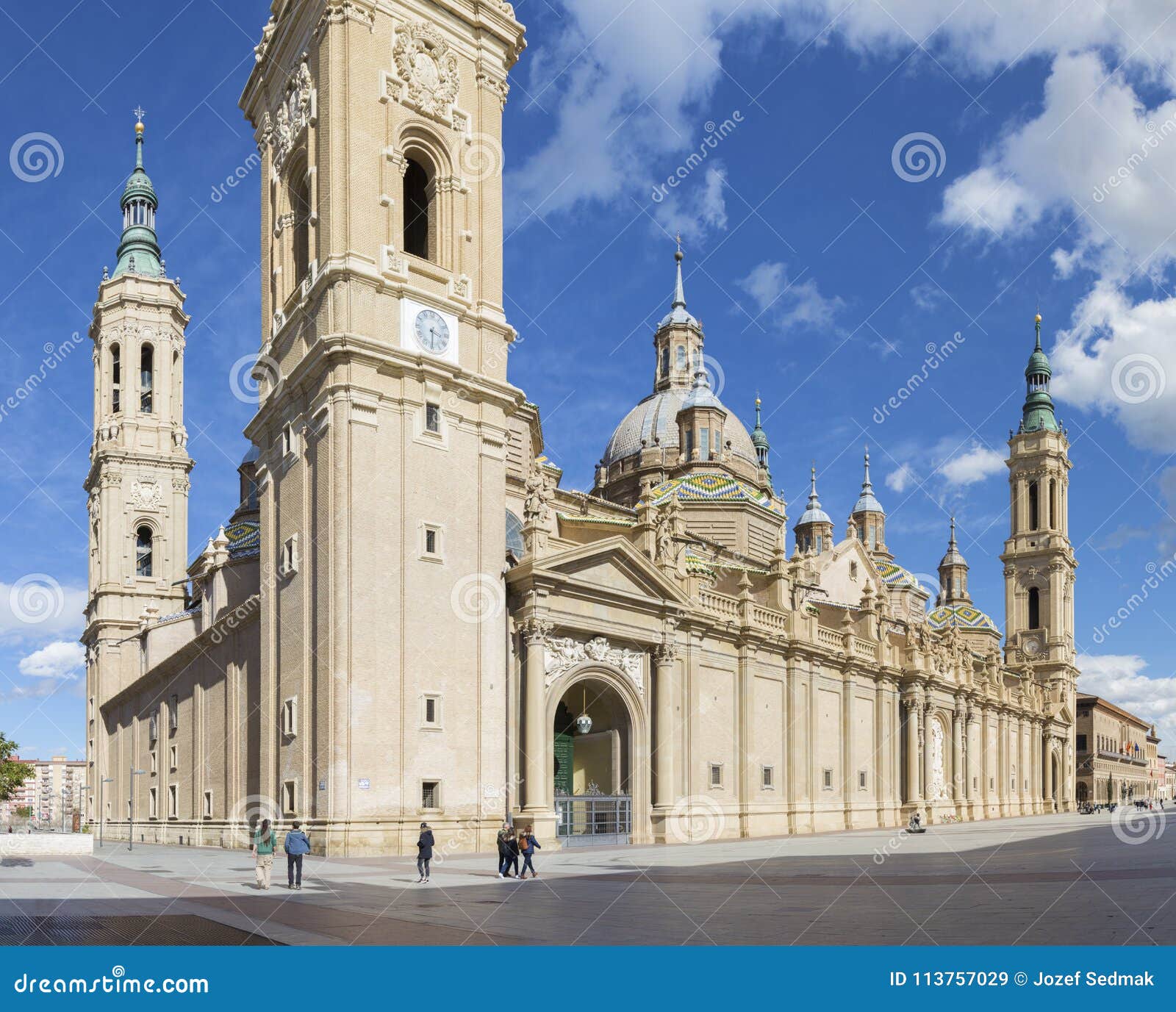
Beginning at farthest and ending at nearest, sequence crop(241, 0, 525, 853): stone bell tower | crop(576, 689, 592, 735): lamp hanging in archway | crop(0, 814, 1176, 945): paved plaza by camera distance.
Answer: crop(576, 689, 592, 735): lamp hanging in archway → crop(241, 0, 525, 853): stone bell tower → crop(0, 814, 1176, 945): paved plaza

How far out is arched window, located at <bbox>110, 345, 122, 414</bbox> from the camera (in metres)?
76.0

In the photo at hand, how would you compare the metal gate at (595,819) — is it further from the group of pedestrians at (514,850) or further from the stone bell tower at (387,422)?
the group of pedestrians at (514,850)

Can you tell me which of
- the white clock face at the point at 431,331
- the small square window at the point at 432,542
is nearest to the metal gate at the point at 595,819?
the small square window at the point at 432,542

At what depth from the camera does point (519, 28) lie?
4128 centimetres

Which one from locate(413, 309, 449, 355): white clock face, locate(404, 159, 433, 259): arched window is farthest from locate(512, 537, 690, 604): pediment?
locate(404, 159, 433, 259): arched window

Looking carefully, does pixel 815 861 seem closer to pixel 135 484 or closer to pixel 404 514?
pixel 404 514

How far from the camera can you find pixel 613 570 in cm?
4159

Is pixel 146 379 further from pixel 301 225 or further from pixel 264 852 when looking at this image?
pixel 264 852

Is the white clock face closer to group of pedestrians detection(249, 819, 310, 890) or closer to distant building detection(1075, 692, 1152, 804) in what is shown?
group of pedestrians detection(249, 819, 310, 890)

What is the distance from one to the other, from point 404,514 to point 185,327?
167 feet

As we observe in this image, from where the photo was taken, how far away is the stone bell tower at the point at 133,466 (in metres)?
73.6

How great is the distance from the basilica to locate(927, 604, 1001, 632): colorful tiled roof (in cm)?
3892


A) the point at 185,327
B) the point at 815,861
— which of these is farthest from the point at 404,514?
the point at 185,327

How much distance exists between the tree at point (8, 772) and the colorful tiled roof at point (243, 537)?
Answer: 14605mm
